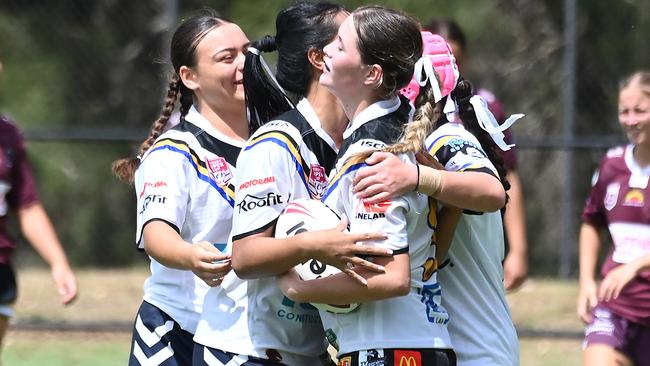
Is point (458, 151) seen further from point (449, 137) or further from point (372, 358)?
point (372, 358)

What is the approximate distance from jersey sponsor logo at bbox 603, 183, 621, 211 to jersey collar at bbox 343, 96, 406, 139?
2688mm

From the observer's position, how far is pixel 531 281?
33.4 ft

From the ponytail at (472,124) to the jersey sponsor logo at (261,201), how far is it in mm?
630

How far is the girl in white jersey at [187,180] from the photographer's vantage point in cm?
369

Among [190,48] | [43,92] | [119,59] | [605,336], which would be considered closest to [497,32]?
[119,59]

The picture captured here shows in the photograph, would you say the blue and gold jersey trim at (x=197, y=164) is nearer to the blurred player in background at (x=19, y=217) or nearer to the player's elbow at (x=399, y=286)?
the player's elbow at (x=399, y=286)

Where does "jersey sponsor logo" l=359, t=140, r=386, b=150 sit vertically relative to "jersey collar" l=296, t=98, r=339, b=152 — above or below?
above

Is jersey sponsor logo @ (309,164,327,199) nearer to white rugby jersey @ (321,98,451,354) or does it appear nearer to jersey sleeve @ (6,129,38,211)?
white rugby jersey @ (321,98,451,354)

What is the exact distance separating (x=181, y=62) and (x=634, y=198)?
2.47m

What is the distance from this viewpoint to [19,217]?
566 centimetres

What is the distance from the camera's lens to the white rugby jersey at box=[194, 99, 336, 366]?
3234 mm

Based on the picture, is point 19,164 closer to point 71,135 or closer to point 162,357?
point 162,357

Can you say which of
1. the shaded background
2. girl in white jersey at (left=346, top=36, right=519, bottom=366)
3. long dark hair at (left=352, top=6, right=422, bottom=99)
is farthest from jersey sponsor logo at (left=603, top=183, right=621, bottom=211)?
the shaded background

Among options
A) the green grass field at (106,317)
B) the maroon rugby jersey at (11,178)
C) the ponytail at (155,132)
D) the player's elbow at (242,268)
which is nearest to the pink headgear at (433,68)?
the player's elbow at (242,268)
